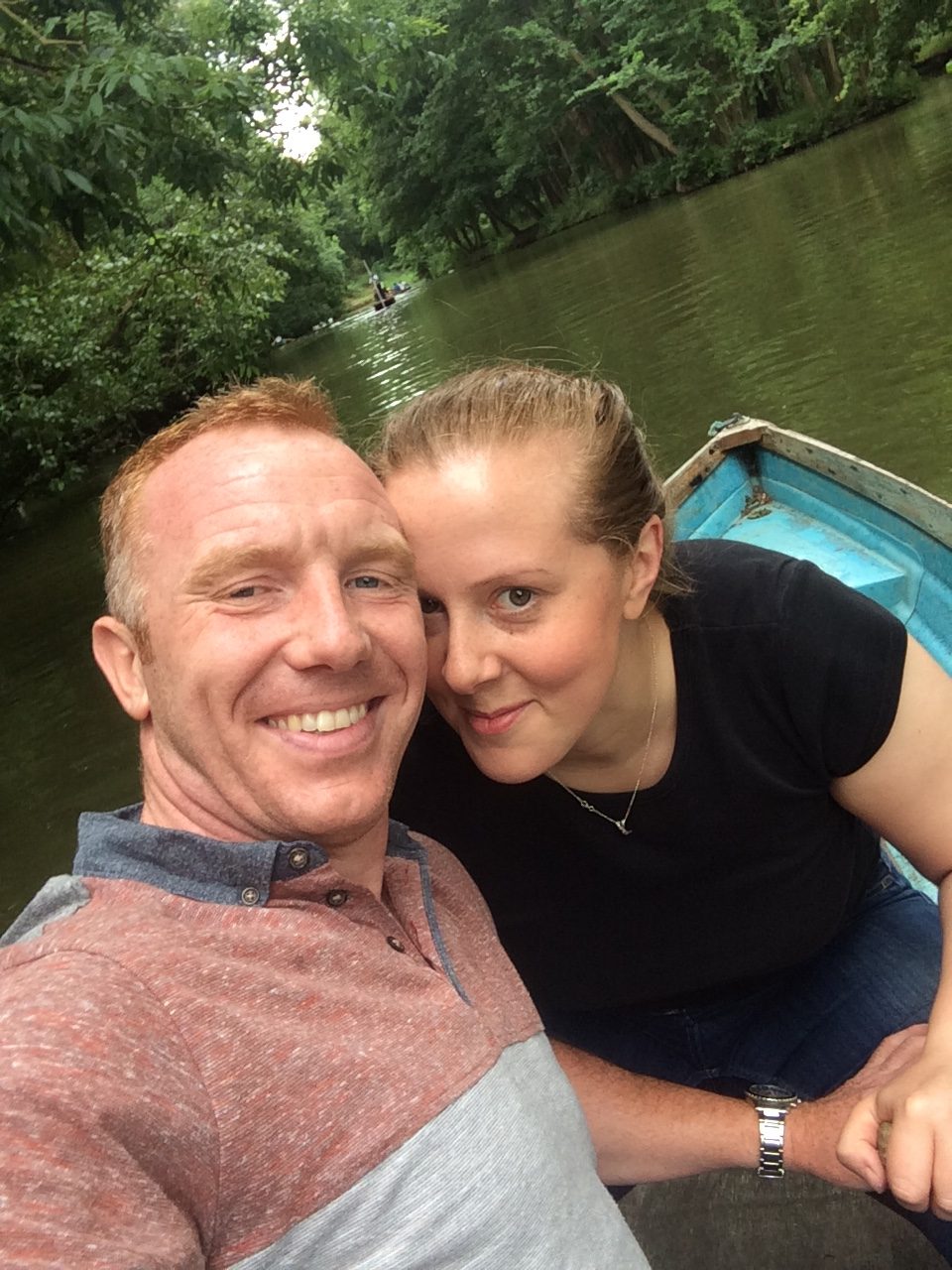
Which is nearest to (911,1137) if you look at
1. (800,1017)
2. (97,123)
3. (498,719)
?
(800,1017)

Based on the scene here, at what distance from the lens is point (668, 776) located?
163 cm

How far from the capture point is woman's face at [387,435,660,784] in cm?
143

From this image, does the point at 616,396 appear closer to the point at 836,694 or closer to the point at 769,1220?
the point at 836,694

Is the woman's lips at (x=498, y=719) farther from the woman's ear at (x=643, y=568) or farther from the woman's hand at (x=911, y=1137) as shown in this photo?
the woman's hand at (x=911, y=1137)

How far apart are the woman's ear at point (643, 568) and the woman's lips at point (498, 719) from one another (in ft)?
0.82

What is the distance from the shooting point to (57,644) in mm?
9133

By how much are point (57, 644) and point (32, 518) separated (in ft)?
28.3

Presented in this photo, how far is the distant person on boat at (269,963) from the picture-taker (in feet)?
2.77

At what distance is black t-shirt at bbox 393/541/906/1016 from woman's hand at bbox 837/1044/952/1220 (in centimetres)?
35

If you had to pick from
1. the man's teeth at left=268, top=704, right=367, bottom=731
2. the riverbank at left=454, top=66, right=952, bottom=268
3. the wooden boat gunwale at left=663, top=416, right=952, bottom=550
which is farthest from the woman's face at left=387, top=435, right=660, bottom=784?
the riverbank at left=454, top=66, right=952, bottom=268

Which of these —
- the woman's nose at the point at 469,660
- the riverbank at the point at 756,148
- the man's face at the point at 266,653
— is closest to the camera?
the man's face at the point at 266,653

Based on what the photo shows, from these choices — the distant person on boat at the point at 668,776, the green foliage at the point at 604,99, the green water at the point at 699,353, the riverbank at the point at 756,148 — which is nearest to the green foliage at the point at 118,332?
the green water at the point at 699,353

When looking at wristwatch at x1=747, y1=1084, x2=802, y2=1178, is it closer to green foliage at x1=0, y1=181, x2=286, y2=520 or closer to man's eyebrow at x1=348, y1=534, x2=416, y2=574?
man's eyebrow at x1=348, y1=534, x2=416, y2=574

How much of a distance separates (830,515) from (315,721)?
Answer: 3.09m
